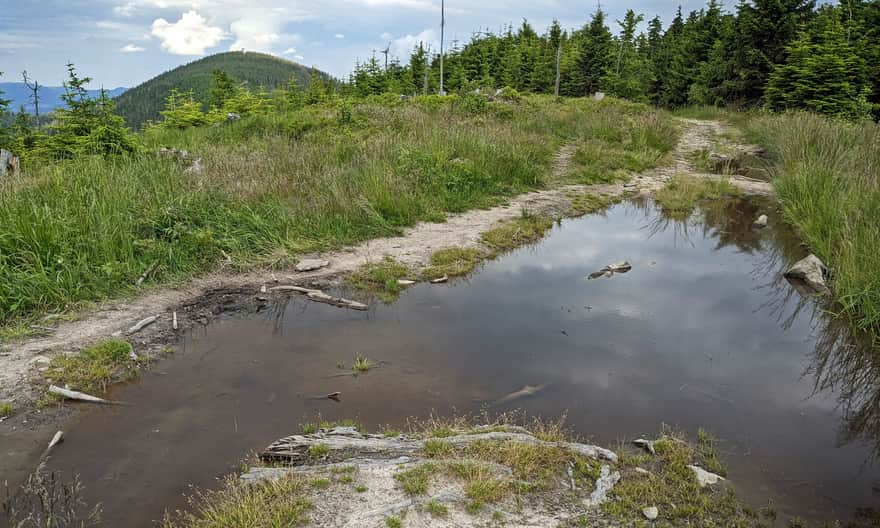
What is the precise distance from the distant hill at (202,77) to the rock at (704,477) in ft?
366

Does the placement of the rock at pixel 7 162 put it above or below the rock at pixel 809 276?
above

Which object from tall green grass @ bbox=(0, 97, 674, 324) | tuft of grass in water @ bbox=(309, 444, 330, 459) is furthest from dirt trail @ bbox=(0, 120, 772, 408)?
tuft of grass in water @ bbox=(309, 444, 330, 459)

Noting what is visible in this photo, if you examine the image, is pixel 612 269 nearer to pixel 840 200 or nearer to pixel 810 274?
pixel 810 274

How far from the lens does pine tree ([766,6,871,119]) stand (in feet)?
63.3

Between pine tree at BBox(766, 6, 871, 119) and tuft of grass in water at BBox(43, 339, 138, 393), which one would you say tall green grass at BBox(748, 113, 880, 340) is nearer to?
tuft of grass in water at BBox(43, 339, 138, 393)

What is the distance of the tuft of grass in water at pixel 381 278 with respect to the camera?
6.39 metres

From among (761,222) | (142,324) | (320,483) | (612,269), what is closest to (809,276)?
(612,269)

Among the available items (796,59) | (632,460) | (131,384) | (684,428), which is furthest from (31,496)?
(796,59)

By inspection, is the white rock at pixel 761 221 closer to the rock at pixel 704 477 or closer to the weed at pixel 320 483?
the rock at pixel 704 477

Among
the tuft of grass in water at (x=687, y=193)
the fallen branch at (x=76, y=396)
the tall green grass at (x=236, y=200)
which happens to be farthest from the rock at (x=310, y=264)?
the tuft of grass in water at (x=687, y=193)

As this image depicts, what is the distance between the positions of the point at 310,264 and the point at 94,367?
282cm

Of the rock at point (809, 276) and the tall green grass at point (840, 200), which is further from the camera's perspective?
the rock at point (809, 276)

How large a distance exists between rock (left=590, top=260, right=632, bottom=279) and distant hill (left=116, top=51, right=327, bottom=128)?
354 ft

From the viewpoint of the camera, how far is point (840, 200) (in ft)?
24.6
